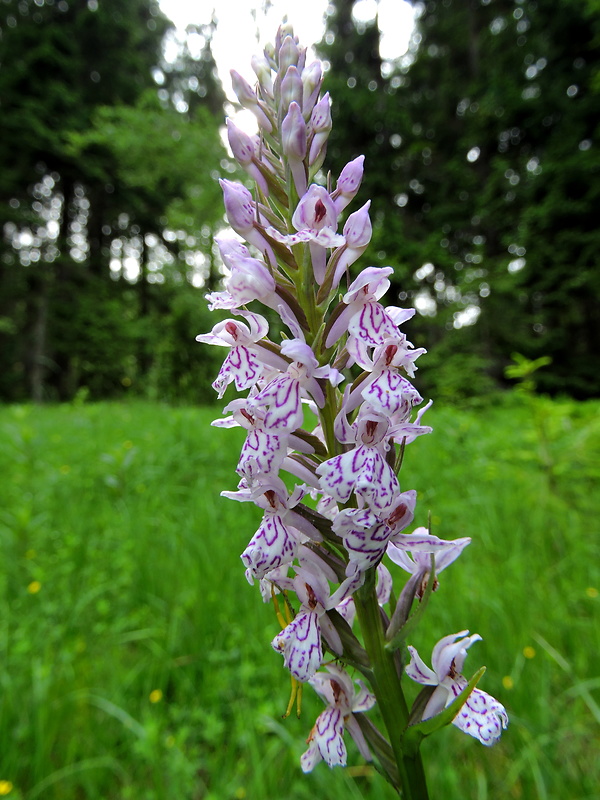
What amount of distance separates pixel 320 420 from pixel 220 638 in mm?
1976

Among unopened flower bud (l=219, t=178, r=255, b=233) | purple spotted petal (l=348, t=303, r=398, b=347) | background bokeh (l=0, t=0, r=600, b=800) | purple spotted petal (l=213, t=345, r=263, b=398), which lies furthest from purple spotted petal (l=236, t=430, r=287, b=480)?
background bokeh (l=0, t=0, r=600, b=800)

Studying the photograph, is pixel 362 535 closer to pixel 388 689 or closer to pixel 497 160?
pixel 388 689

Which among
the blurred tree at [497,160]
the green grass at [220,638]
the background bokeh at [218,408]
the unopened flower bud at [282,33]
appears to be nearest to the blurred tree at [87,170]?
the background bokeh at [218,408]

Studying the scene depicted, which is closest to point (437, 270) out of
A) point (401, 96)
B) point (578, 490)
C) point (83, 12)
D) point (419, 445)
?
point (401, 96)

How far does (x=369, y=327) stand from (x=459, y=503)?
10.3 feet

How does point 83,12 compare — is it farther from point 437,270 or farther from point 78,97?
point 437,270

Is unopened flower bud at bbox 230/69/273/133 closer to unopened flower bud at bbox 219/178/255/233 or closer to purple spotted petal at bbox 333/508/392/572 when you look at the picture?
unopened flower bud at bbox 219/178/255/233

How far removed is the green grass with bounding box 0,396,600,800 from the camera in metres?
1.69

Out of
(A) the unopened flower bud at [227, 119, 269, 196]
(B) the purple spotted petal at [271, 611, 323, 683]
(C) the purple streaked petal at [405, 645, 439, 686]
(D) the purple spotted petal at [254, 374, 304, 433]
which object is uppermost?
(A) the unopened flower bud at [227, 119, 269, 196]

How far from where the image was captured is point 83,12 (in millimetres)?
18578

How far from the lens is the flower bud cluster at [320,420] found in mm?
712

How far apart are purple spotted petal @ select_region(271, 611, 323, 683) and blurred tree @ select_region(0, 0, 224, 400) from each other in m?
16.6

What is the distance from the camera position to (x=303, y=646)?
705mm

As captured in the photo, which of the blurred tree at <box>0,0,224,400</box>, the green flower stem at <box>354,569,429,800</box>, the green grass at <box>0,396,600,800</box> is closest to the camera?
the green flower stem at <box>354,569,429,800</box>
